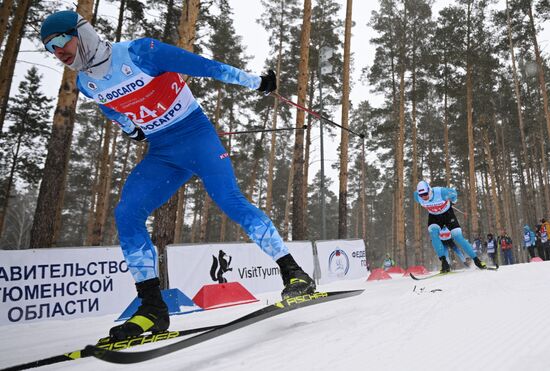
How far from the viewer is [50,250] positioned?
17.5 feet

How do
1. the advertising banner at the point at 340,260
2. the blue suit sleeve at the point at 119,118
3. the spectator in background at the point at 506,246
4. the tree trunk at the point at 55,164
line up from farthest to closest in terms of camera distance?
the spectator in background at the point at 506,246 < the advertising banner at the point at 340,260 < the tree trunk at the point at 55,164 < the blue suit sleeve at the point at 119,118

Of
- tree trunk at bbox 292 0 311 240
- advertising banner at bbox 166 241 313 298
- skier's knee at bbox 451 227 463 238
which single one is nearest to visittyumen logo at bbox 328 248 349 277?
advertising banner at bbox 166 241 313 298

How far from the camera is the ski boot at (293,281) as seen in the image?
242 centimetres

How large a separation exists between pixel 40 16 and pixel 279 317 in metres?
18.5

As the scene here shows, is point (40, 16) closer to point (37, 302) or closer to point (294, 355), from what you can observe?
point (37, 302)

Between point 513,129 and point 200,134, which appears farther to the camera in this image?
point 513,129

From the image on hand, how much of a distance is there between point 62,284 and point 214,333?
4.27 metres

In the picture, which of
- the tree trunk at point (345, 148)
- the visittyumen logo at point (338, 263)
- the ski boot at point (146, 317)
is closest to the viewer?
the ski boot at point (146, 317)

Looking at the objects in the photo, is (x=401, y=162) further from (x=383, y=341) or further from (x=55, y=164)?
(x=383, y=341)

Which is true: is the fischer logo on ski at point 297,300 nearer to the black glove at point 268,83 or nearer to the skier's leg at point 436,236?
the black glove at point 268,83

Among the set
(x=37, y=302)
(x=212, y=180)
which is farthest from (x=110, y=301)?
(x=212, y=180)

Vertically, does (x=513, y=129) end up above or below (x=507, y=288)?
above

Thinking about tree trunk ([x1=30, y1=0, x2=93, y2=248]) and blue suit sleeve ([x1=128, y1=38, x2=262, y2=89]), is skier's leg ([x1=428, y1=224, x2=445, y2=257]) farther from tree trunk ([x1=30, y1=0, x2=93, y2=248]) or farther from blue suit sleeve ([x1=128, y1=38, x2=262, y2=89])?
tree trunk ([x1=30, y1=0, x2=93, y2=248])

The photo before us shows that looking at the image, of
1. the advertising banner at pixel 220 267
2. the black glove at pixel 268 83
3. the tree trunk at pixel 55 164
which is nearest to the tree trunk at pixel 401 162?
the advertising banner at pixel 220 267
